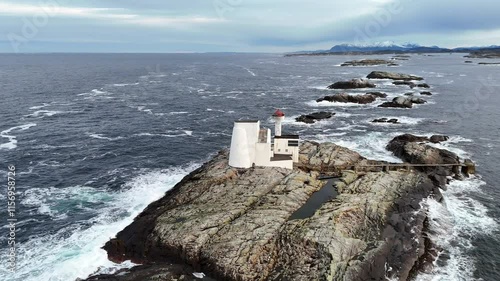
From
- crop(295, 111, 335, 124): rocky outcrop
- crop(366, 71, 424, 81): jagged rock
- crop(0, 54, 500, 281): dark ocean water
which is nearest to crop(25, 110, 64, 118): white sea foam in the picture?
crop(0, 54, 500, 281): dark ocean water

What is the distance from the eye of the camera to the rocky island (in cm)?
2481

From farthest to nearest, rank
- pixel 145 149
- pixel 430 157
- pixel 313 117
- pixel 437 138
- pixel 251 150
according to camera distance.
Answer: pixel 313 117
pixel 437 138
pixel 145 149
pixel 430 157
pixel 251 150

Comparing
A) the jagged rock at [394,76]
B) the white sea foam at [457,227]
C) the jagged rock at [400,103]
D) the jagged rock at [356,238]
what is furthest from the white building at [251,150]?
the jagged rock at [394,76]

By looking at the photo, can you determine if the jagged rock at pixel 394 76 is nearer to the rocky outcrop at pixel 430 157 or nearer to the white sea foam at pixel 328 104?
the white sea foam at pixel 328 104

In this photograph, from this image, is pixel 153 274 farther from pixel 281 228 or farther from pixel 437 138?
pixel 437 138

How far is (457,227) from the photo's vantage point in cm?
3228

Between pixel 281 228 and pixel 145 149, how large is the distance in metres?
32.1

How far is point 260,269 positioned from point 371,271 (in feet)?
24.1

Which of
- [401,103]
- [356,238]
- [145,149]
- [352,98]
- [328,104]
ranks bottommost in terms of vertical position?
[145,149]

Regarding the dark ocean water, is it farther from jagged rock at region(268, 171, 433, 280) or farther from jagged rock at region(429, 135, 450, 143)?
jagged rock at region(268, 171, 433, 280)

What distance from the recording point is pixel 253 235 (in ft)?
88.2

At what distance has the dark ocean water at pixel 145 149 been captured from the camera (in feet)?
96.4

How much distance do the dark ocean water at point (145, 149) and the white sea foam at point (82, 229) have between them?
109 millimetres

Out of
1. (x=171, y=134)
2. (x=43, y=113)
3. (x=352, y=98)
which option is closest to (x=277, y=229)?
(x=171, y=134)
